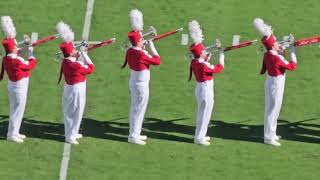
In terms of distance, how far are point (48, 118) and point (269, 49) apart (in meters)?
4.77

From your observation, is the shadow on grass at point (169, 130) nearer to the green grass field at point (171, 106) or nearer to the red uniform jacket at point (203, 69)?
the green grass field at point (171, 106)

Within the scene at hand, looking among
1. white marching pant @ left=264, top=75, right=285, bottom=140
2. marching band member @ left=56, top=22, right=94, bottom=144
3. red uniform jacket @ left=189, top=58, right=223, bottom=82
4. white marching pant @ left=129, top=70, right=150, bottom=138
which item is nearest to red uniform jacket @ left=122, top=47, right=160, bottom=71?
white marching pant @ left=129, top=70, right=150, bottom=138

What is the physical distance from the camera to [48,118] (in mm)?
25062

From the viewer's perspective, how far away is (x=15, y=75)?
933 inches

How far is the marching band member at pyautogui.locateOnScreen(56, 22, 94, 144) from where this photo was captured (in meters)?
23.4

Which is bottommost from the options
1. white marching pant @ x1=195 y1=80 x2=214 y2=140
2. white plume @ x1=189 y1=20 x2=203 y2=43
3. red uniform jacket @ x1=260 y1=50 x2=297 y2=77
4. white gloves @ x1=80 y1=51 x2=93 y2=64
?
white marching pant @ x1=195 y1=80 x2=214 y2=140

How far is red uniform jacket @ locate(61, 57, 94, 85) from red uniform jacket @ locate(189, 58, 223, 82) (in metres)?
2.00

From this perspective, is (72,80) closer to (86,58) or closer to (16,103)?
(86,58)

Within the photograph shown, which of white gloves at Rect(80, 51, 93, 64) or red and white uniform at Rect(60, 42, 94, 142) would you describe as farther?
white gloves at Rect(80, 51, 93, 64)

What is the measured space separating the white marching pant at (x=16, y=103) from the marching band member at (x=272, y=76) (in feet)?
15.4

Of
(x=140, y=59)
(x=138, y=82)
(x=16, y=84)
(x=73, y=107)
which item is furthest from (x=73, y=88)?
(x=140, y=59)

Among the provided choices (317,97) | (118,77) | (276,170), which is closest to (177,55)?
(118,77)

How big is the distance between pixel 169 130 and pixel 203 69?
181 cm

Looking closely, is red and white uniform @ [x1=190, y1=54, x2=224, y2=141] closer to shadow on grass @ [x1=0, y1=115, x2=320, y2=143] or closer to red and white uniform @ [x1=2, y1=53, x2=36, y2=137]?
shadow on grass @ [x1=0, y1=115, x2=320, y2=143]
